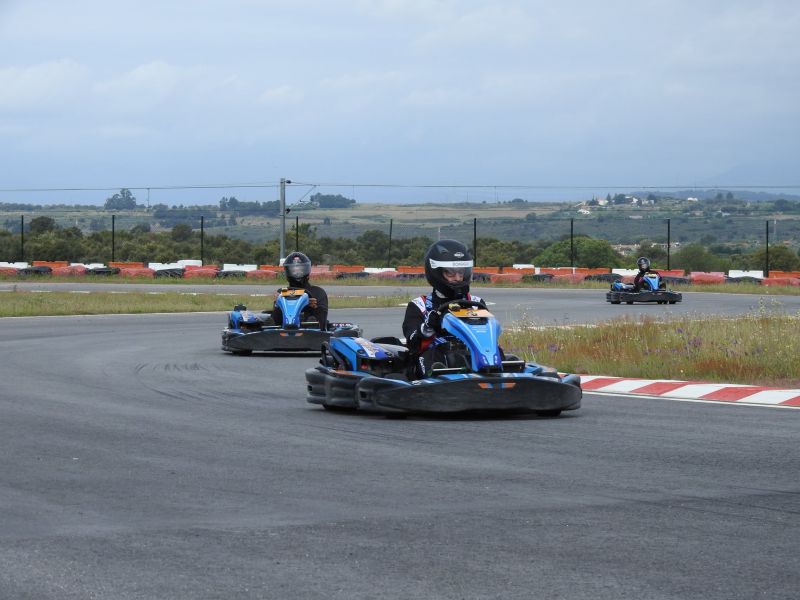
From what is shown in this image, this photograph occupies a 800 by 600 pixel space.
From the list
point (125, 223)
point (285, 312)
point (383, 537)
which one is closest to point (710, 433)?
point (383, 537)

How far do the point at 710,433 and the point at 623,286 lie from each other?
92.8 ft

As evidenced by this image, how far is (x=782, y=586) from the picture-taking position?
5.70 metres

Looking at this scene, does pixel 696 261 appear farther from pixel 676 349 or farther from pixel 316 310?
pixel 676 349

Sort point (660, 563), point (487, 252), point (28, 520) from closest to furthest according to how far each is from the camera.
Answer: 1. point (660, 563)
2. point (28, 520)
3. point (487, 252)

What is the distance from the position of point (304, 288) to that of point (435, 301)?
25.6 feet

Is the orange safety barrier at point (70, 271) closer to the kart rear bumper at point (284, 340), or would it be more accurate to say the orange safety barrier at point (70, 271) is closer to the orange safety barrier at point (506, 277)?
the orange safety barrier at point (506, 277)

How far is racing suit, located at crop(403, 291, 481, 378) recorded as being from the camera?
39.3 ft

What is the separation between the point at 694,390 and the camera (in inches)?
567

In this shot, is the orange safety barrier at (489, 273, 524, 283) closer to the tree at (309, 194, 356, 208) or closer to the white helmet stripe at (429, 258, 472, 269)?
the white helmet stripe at (429, 258, 472, 269)

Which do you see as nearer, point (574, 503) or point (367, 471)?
point (574, 503)

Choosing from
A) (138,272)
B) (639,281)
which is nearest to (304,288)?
(639,281)

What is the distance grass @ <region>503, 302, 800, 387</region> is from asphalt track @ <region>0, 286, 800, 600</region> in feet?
8.23

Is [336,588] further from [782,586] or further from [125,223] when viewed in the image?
[125,223]

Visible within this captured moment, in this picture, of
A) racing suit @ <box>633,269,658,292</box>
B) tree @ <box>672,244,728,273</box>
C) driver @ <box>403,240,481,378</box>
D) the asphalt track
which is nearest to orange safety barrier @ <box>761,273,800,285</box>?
racing suit @ <box>633,269,658,292</box>
